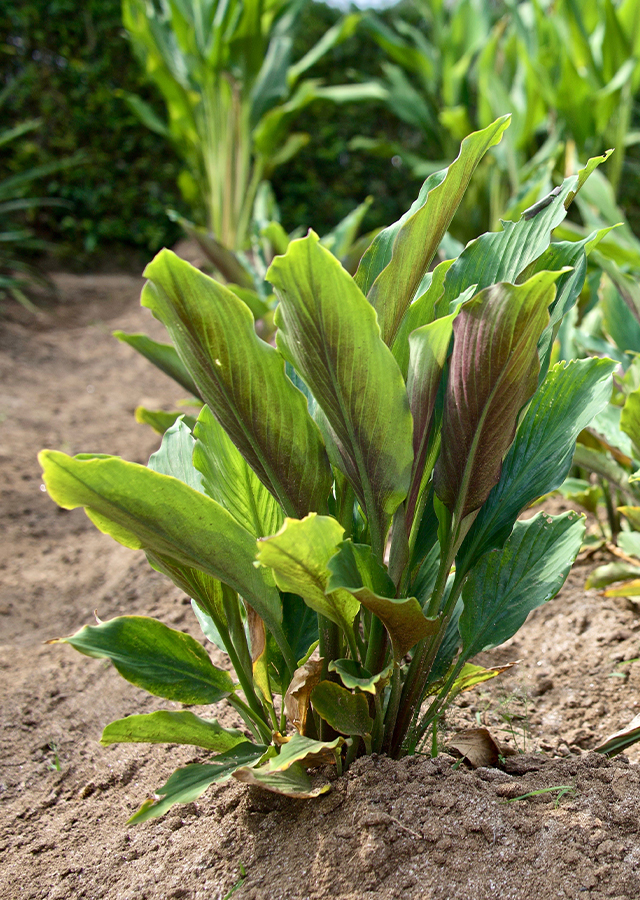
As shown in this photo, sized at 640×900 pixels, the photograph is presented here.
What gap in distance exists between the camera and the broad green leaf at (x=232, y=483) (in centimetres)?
95

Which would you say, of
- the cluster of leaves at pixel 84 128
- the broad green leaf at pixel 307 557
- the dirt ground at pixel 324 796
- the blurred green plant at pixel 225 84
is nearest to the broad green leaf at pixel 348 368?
the broad green leaf at pixel 307 557

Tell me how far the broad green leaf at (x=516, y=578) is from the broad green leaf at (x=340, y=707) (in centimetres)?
17

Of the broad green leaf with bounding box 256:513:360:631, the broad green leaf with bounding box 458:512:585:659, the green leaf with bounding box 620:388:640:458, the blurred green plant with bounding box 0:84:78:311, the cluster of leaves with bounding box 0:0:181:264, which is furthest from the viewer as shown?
the cluster of leaves with bounding box 0:0:181:264

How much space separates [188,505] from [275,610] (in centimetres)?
20

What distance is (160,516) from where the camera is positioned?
78 cm

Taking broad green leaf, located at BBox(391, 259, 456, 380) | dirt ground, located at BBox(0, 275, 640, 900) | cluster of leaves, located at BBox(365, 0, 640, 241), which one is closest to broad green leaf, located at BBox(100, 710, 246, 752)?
dirt ground, located at BBox(0, 275, 640, 900)

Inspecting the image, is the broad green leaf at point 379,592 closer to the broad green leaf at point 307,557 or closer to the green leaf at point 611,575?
the broad green leaf at point 307,557

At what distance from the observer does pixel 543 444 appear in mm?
937

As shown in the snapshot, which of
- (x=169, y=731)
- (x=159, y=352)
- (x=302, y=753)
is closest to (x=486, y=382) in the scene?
(x=302, y=753)

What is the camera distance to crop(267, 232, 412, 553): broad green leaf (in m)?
0.72

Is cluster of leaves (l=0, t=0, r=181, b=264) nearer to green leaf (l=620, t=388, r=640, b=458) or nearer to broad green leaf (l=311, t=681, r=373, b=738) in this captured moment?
green leaf (l=620, t=388, r=640, b=458)

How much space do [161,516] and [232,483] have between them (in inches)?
7.9

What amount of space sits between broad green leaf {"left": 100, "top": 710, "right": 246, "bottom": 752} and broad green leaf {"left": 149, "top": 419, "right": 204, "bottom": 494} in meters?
0.32

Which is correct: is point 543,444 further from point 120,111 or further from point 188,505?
point 120,111
